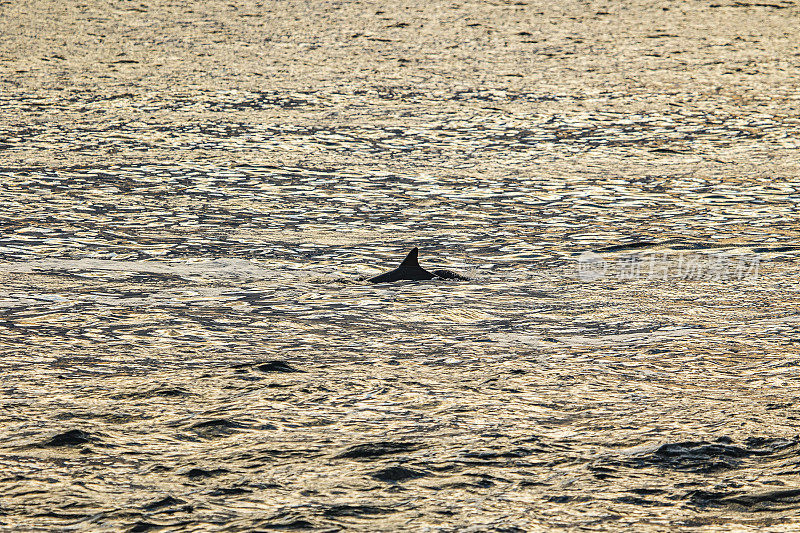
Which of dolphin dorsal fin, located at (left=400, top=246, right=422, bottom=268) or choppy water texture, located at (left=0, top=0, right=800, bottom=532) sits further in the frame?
dolphin dorsal fin, located at (left=400, top=246, right=422, bottom=268)

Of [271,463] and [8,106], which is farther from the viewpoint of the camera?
[8,106]

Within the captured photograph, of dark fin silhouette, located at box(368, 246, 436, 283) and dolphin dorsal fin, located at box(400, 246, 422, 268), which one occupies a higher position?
dolphin dorsal fin, located at box(400, 246, 422, 268)

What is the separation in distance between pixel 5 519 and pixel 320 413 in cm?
90

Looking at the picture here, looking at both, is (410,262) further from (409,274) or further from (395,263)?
(395,263)

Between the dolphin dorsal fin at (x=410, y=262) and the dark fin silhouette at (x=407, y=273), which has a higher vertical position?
the dolphin dorsal fin at (x=410, y=262)

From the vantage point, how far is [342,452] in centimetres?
279

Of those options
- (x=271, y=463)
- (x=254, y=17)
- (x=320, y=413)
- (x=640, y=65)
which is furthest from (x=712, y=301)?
(x=254, y=17)

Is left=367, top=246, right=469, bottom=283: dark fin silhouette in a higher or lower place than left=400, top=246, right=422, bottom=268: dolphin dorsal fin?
lower

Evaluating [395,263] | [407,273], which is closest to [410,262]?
[407,273]

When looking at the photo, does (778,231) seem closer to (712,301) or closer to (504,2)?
(712,301)

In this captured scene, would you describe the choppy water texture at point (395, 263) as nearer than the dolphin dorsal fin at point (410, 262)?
Yes

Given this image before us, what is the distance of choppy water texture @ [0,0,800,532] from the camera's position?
2.63 m

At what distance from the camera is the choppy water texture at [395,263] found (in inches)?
103

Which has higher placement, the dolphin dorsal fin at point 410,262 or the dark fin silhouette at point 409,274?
the dolphin dorsal fin at point 410,262
